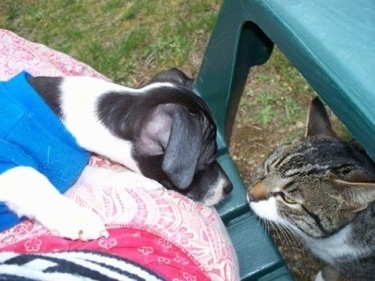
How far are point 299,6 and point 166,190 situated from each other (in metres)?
0.57

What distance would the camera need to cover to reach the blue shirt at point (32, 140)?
158 centimetres

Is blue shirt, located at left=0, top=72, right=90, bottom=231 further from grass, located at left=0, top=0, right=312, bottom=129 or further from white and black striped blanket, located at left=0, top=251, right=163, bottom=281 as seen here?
grass, located at left=0, top=0, right=312, bottom=129

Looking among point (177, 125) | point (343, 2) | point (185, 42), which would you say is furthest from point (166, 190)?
point (185, 42)

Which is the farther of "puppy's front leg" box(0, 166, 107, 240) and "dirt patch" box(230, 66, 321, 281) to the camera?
"dirt patch" box(230, 66, 321, 281)

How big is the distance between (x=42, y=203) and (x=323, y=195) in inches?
27.3

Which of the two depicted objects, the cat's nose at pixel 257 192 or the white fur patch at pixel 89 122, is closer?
the white fur patch at pixel 89 122

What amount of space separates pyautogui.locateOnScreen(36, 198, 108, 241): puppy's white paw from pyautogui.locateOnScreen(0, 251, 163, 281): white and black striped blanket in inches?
5.4

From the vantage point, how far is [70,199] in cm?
163

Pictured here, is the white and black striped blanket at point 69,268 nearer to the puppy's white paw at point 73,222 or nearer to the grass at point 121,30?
the puppy's white paw at point 73,222

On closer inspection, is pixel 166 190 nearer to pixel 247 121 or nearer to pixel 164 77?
pixel 164 77

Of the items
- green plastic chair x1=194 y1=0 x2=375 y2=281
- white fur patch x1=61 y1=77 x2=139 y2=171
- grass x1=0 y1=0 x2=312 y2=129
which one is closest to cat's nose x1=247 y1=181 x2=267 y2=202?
green plastic chair x1=194 y1=0 x2=375 y2=281

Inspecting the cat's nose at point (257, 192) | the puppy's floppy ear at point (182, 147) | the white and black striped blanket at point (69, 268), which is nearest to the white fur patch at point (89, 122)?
the puppy's floppy ear at point (182, 147)

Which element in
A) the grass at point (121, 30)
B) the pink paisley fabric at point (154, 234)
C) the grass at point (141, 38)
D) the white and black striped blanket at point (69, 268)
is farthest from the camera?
the grass at point (121, 30)

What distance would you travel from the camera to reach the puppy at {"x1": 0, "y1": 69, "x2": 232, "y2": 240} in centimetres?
155
